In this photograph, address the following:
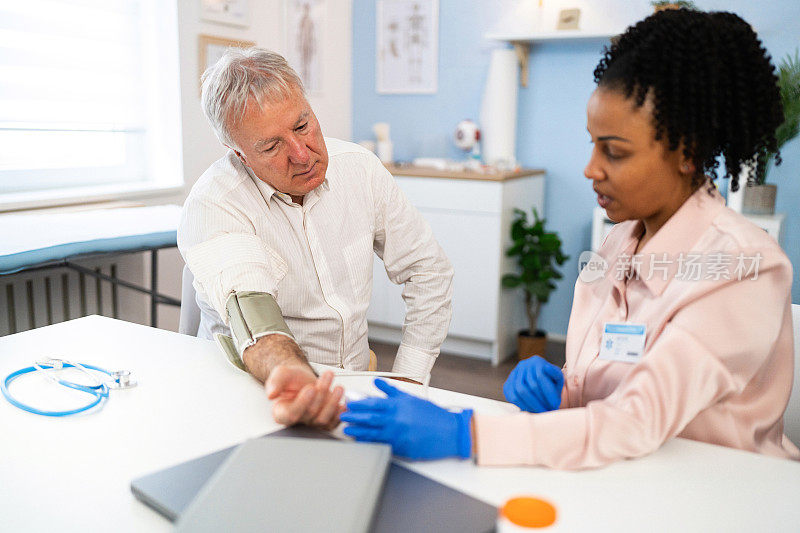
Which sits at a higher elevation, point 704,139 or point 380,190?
point 704,139

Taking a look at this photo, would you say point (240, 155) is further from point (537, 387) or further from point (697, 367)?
point (697, 367)

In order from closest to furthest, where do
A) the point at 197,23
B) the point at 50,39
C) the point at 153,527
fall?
the point at 153,527
the point at 50,39
the point at 197,23

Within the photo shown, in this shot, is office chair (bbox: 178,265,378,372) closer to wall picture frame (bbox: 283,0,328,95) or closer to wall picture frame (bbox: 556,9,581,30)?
wall picture frame (bbox: 283,0,328,95)

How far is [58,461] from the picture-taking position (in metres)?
0.87

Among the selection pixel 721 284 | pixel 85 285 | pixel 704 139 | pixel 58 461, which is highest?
pixel 704 139

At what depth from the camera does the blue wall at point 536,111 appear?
3.40 m

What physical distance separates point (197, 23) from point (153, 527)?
2.67 metres

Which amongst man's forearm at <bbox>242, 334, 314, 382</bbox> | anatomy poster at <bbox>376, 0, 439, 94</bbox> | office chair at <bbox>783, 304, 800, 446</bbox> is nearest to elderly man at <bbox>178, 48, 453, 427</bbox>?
man's forearm at <bbox>242, 334, 314, 382</bbox>

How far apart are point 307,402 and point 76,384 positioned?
1.39ft

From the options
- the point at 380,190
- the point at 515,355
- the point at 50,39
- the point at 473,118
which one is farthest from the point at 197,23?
the point at 515,355

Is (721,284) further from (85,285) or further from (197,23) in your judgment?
(197,23)

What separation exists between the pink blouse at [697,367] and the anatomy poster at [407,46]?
117 inches

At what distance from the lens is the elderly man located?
1.26m

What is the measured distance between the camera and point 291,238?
1.55 m
